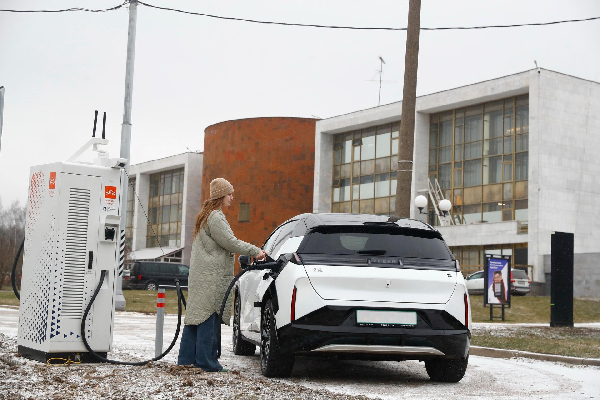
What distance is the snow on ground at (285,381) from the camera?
642cm

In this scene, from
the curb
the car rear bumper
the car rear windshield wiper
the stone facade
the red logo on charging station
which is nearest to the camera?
the car rear bumper

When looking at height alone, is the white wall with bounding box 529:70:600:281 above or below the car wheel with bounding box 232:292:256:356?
above

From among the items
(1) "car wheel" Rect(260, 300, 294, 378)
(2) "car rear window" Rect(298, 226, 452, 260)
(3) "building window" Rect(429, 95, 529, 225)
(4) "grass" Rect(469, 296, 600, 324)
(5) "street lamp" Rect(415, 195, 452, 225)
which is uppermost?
(3) "building window" Rect(429, 95, 529, 225)

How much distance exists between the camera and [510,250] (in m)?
47.1

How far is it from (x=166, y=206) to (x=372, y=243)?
73093 mm

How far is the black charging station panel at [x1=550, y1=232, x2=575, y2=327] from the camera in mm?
19500

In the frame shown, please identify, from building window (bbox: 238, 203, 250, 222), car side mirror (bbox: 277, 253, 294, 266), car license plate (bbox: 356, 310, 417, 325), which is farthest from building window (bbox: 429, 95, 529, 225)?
car license plate (bbox: 356, 310, 417, 325)

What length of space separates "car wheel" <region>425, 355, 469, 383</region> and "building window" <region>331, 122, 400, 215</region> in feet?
150

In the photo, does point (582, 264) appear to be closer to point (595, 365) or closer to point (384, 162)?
point (384, 162)

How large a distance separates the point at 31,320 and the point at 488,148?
142ft

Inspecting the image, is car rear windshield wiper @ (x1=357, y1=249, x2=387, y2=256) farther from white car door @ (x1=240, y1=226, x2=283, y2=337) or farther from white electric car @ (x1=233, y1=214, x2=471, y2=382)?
white car door @ (x1=240, y1=226, x2=283, y2=337)

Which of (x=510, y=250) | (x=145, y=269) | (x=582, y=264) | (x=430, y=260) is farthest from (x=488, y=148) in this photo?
(x=430, y=260)

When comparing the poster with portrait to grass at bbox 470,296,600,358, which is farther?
the poster with portrait

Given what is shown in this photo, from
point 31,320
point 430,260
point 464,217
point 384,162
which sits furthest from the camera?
point 384,162
